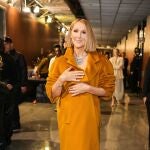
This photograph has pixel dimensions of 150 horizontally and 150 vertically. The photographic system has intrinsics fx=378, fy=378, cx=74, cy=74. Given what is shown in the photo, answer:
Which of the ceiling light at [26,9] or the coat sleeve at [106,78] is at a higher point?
the ceiling light at [26,9]

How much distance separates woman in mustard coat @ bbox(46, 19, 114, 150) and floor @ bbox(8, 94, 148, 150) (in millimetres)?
2894

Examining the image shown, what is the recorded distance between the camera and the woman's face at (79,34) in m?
2.67

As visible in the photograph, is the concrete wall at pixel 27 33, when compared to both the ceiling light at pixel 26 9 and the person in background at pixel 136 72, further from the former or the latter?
the person in background at pixel 136 72

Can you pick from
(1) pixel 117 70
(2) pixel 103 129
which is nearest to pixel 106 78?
(2) pixel 103 129

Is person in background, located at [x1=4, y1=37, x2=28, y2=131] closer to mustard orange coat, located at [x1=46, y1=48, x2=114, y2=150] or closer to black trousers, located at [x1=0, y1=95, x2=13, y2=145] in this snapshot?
black trousers, located at [x1=0, y1=95, x2=13, y2=145]

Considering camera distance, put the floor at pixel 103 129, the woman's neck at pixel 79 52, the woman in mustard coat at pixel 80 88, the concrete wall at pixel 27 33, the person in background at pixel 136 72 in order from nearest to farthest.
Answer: the woman in mustard coat at pixel 80 88
the woman's neck at pixel 79 52
the floor at pixel 103 129
the concrete wall at pixel 27 33
the person in background at pixel 136 72

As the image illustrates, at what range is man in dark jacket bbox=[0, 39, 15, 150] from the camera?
16.8ft

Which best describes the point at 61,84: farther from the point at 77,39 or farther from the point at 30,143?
the point at 30,143

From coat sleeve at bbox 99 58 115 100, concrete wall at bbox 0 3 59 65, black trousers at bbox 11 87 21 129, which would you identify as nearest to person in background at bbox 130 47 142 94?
concrete wall at bbox 0 3 59 65

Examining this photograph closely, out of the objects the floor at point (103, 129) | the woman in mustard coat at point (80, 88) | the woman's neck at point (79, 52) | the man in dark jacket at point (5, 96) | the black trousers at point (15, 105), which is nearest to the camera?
the woman in mustard coat at point (80, 88)

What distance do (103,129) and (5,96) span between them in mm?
2500

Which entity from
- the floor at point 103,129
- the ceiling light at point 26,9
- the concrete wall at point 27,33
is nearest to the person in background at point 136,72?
the concrete wall at point 27,33

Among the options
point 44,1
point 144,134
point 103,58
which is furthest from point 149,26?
point 103,58

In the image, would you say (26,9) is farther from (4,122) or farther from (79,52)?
(79,52)
